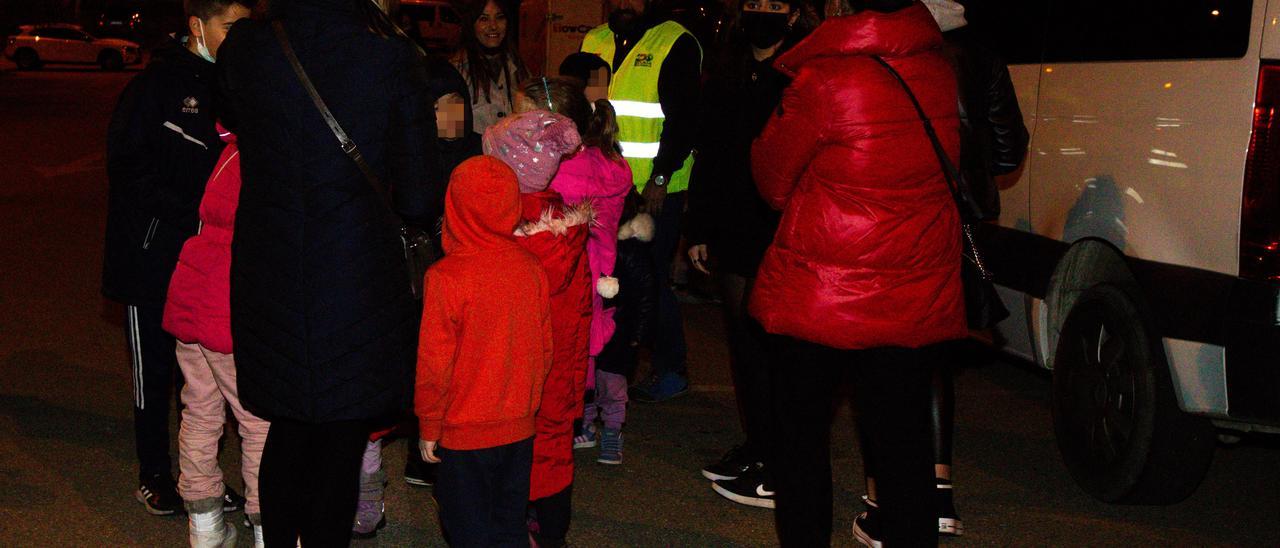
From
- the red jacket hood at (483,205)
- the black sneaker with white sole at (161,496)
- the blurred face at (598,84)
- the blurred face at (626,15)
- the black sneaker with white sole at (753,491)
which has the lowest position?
the black sneaker with white sole at (753,491)

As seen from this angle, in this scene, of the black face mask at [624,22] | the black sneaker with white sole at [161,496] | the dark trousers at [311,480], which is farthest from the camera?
the black face mask at [624,22]

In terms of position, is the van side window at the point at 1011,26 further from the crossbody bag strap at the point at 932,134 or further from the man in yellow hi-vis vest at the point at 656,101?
the crossbody bag strap at the point at 932,134

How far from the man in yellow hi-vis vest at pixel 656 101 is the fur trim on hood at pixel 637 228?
2.01 feet

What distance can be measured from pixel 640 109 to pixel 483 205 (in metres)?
2.79

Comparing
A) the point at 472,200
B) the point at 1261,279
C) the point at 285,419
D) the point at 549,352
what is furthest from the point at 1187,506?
the point at 285,419

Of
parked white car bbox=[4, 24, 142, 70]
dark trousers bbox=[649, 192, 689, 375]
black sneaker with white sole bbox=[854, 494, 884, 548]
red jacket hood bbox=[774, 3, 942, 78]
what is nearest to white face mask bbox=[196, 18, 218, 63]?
red jacket hood bbox=[774, 3, 942, 78]

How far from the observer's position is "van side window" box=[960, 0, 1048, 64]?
5465 mm

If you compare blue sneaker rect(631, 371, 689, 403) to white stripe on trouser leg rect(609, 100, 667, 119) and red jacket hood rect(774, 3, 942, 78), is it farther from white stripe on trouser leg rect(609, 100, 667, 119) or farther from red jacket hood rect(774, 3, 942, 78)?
red jacket hood rect(774, 3, 942, 78)

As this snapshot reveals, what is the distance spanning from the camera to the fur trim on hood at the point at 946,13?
400 centimetres

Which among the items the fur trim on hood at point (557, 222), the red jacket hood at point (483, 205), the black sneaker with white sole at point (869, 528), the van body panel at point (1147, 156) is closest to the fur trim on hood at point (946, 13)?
the van body panel at point (1147, 156)

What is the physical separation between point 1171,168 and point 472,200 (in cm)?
233

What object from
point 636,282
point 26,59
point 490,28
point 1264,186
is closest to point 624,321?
point 636,282

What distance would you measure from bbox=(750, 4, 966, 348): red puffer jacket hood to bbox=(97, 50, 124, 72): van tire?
139 ft

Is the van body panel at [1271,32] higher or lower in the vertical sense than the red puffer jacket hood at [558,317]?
higher
